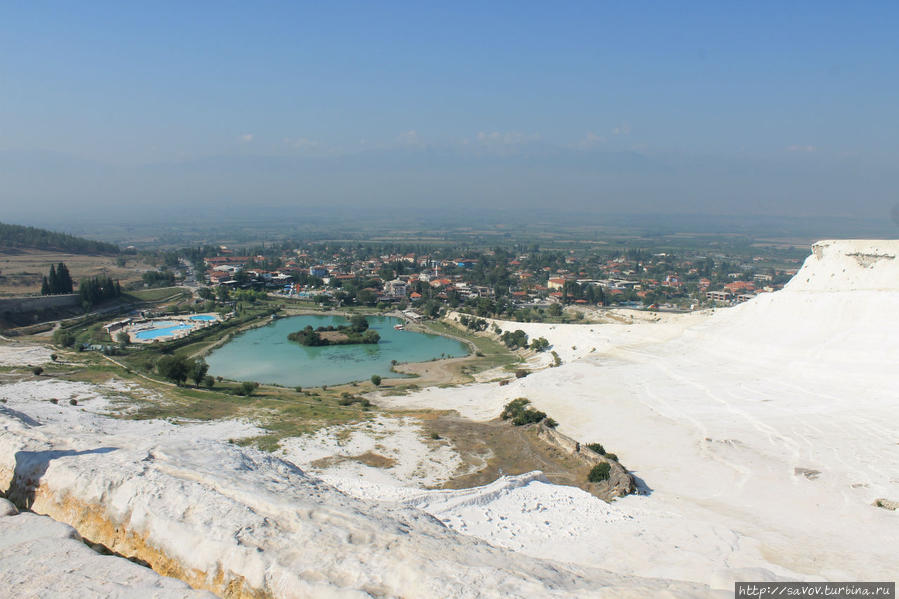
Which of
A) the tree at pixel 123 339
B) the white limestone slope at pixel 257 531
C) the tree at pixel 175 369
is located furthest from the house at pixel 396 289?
the white limestone slope at pixel 257 531

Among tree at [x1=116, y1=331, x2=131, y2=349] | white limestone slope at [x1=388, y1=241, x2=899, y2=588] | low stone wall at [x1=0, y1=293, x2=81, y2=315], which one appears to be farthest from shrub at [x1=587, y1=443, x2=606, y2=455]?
low stone wall at [x1=0, y1=293, x2=81, y2=315]

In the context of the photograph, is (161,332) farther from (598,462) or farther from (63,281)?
(598,462)

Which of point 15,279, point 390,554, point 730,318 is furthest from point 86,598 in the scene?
point 15,279

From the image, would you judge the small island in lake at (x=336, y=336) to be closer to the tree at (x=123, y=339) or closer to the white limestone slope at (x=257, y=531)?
the tree at (x=123, y=339)

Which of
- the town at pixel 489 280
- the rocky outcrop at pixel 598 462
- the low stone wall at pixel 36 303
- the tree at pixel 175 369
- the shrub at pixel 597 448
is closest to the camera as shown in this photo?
the rocky outcrop at pixel 598 462

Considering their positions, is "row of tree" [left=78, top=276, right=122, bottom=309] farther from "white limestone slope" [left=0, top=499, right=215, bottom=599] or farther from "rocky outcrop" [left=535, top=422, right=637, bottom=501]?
"white limestone slope" [left=0, top=499, right=215, bottom=599]

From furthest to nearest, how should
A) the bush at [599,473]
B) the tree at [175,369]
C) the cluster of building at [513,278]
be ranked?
the cluster of building at [513,278], the tree at [175,369], the bush at [599,473]

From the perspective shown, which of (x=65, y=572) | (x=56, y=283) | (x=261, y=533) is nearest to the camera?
(x=65, y=572)

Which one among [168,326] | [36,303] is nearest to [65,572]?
[168,326]
